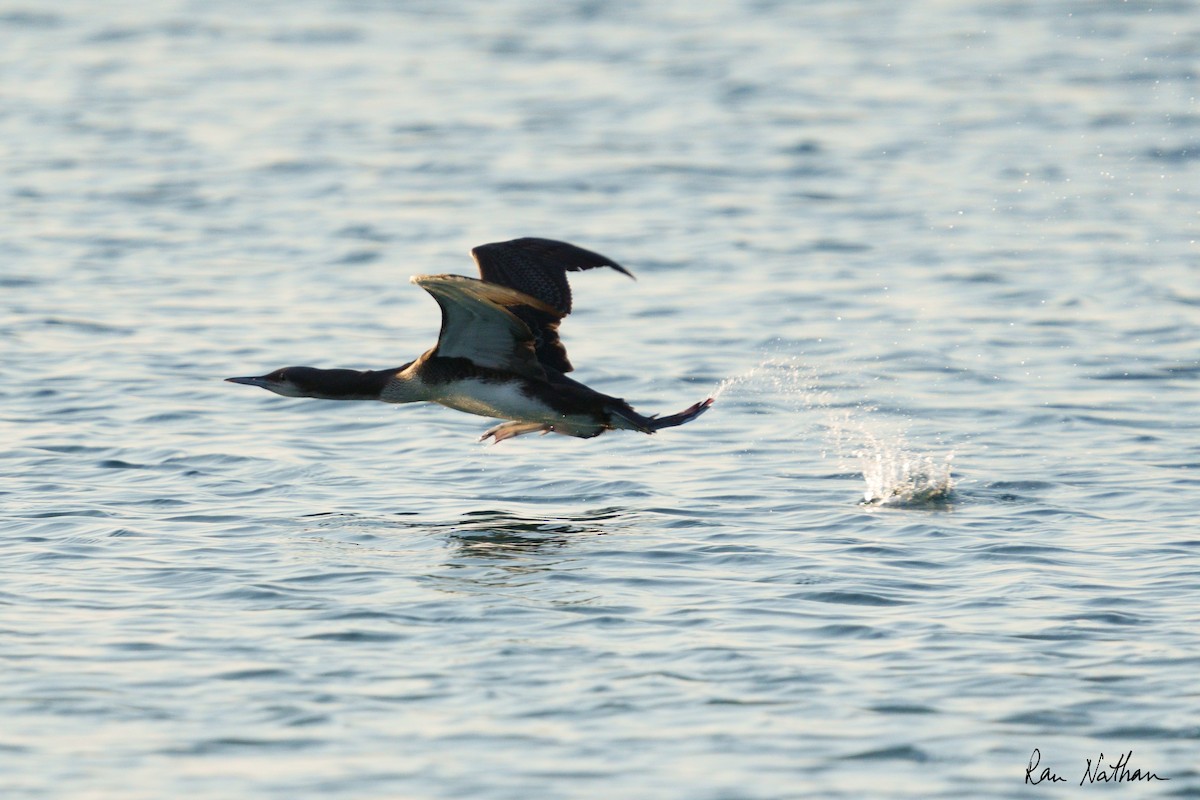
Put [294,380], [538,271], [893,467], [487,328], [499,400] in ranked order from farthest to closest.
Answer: [893,467] < [294,380] < [538,271] < [499,400] < [487,328]

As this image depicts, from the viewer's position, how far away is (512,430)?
1165cm

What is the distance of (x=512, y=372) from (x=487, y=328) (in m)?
0.40

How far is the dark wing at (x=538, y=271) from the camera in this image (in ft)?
35.8

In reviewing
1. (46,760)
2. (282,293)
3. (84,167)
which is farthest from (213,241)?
(46,760)

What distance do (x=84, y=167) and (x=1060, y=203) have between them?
37.5 ft

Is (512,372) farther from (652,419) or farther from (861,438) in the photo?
(861,438)

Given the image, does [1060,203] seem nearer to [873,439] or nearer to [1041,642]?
[873,439]

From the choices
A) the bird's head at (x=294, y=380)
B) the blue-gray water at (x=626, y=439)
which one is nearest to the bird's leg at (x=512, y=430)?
the blue-gray water at (x=626, y=439)

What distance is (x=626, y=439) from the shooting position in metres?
13.0

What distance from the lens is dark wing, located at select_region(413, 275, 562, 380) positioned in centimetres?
980
